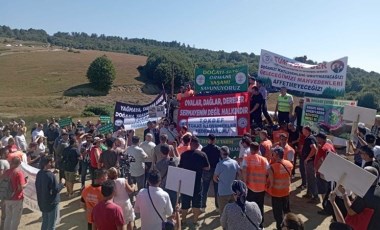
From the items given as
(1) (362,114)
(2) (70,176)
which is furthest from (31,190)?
(1) (362,114)

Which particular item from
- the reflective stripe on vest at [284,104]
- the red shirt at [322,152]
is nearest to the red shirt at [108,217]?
Answer: the red shirt at [322,152]

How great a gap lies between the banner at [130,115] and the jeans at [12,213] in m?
7.10

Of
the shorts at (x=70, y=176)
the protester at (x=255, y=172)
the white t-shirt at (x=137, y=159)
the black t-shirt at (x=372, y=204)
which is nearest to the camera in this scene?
the black t-shirt at (x=372, y=204)

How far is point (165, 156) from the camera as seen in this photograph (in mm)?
9234

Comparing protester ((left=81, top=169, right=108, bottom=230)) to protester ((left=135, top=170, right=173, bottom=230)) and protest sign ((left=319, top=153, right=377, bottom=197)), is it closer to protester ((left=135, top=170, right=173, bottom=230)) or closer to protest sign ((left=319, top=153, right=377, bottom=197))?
protester ((left=135, top=170, right=173, bottom=230))

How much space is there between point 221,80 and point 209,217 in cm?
595

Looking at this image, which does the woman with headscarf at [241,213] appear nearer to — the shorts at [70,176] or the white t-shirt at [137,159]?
the white t-shirt at [137,159]

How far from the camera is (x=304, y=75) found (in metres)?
16.2

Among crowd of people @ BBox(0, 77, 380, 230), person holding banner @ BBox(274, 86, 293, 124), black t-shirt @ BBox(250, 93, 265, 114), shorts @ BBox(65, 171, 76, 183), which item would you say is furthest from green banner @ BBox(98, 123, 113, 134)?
person holding banner @ BBox(274, 86, 293, 124)

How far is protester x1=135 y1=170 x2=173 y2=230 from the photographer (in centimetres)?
675

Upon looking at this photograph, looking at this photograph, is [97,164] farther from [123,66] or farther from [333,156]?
[123,66]

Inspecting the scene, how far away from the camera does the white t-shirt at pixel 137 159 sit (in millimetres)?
10398

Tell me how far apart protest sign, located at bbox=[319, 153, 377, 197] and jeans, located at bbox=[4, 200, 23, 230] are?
6.47 metres

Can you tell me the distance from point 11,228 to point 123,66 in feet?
269
